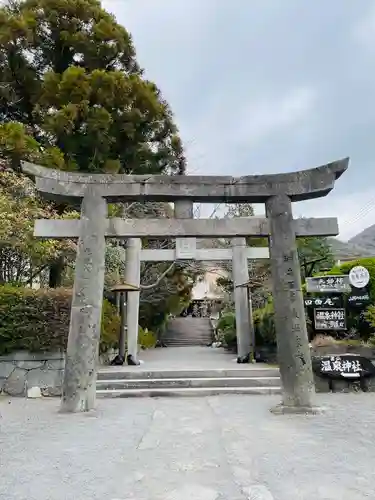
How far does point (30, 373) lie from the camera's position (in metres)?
8.27

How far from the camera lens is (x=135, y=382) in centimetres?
853

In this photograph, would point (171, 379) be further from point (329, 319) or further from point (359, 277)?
point (359, 277)

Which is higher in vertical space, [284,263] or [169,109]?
[169,109]

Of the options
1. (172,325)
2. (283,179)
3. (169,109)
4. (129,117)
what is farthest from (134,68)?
(172,325)

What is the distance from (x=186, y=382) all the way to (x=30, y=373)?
3339 millimetres

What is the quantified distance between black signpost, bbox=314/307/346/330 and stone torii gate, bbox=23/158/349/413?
381 cm

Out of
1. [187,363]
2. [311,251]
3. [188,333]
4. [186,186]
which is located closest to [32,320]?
[186,186]

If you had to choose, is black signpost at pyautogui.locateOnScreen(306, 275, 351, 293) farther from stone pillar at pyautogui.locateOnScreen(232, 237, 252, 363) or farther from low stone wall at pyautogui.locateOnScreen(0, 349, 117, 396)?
low stone wall at pyautogui.locateOnScreen(0, 349, 117, 396)

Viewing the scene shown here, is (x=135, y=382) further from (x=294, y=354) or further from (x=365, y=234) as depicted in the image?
(x=365, y=234)

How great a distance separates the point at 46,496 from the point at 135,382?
5773 mm

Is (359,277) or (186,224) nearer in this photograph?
(186,224)

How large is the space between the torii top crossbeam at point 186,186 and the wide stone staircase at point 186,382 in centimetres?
405

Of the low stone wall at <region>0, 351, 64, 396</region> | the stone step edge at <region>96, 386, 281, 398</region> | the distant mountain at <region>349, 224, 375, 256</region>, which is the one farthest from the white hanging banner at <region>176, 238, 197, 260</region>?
the distant mountain at <region>349, 224, 375, 256</region>

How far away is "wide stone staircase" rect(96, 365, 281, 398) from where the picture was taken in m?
8.07
